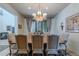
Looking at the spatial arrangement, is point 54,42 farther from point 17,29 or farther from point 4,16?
point 4,16

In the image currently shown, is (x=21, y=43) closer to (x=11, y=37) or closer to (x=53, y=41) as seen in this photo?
(x=11, y=37)

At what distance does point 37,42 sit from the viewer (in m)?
4.00

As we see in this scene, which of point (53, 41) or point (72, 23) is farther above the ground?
point (72, 23)

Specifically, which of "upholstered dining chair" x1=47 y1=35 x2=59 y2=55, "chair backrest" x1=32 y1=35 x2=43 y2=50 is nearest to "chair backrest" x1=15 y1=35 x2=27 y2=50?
"chair backrest" x1=32 y1=35 x2=43 y2=50

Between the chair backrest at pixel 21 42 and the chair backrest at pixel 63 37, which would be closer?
the chair backrest at pixel 21 42

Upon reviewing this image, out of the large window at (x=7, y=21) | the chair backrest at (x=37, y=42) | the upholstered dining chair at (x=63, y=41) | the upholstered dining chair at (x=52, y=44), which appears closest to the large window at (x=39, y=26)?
the chair backrest at (x=37, y=42)

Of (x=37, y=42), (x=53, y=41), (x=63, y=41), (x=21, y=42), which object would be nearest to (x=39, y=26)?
(x=37, y=42)

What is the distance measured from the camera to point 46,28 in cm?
402

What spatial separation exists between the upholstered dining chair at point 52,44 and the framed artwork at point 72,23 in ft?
2.87

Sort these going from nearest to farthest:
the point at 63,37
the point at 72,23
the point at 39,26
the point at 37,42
Result: the point at 39,26
the point at 37,42
the point at 63,37
the point at 72,23

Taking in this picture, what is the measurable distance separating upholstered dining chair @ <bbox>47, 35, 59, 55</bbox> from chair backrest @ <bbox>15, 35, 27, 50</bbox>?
2.36 ft

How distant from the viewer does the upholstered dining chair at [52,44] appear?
3.97 metres

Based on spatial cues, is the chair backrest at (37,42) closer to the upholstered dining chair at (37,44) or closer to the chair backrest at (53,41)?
the upholstered dining chair at (37,44)

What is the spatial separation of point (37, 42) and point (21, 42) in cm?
49
